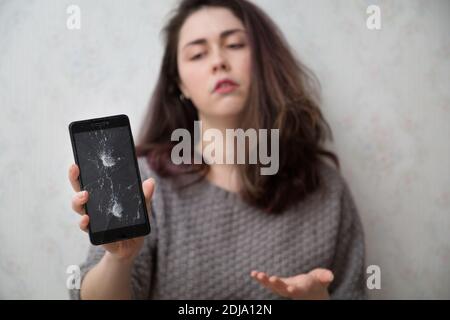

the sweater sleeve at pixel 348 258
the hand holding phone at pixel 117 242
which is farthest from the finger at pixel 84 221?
the sweater sleeve at pixel 348 258

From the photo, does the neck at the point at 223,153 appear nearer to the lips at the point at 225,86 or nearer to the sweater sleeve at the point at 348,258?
the lips at the point at 225,86

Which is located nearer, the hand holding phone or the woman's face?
the hand holding phone

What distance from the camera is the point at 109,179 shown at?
0.70 m

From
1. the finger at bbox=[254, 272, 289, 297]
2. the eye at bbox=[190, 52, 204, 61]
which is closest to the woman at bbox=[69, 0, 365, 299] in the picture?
the eye at bbox=[190, 52, 204, 61]

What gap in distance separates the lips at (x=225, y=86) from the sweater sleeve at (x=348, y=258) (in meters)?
0.32

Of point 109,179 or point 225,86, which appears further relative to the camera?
point 225,86

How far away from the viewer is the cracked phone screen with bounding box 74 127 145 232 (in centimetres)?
69

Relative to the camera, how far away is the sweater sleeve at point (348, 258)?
889mm

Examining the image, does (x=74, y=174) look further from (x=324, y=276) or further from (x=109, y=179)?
(x=324, y=276)

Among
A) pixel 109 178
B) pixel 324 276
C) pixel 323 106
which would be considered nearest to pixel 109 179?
pixel 109 178

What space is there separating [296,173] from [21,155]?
21.8 inches

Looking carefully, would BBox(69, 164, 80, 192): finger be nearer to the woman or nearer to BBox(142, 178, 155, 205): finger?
BBox(142, 178, 155, 205): finger

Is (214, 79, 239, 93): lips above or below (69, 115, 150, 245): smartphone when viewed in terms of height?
above
